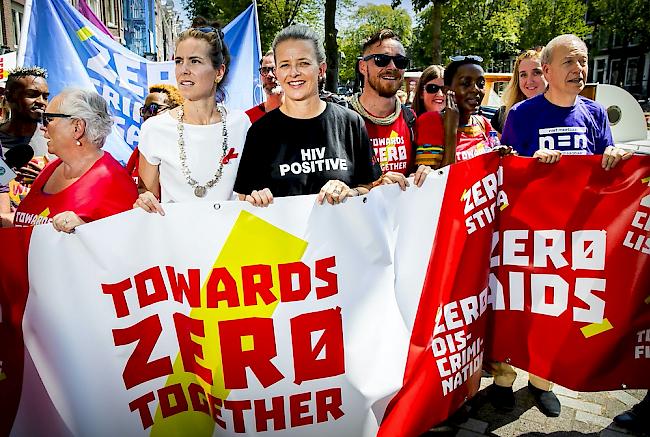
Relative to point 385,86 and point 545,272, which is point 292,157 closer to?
point 385,86

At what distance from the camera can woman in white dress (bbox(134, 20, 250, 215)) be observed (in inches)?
97.3

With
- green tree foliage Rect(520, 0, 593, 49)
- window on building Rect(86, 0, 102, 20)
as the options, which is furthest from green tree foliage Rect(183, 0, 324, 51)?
green tree foliage Rect(520, 0, 593, 49)

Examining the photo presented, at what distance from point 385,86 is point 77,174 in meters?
1.67

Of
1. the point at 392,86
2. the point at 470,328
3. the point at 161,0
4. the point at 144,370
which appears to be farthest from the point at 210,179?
the point at 161,0

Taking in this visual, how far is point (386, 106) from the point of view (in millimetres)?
2984

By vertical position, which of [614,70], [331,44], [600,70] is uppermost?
[600,70]

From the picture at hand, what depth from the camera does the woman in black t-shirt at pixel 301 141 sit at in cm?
232

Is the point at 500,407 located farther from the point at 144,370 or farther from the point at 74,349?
the point at 74,349

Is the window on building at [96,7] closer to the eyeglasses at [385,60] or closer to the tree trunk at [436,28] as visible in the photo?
the tree trunk at [436,28]

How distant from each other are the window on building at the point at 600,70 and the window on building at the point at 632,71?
12.1 ft

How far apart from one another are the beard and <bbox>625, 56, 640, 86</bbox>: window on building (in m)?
48.0

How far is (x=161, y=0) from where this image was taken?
2763 inches

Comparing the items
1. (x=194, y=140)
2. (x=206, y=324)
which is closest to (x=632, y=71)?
(x=194, y=140)

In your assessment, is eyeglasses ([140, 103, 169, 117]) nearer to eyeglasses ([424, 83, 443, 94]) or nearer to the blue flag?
the blue flag
